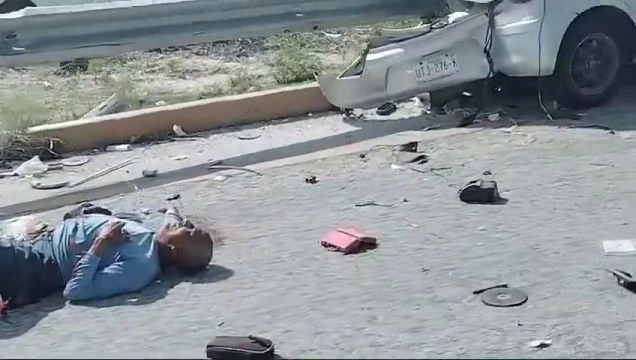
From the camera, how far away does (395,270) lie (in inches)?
243

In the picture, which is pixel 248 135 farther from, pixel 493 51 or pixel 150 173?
pixel 493 51

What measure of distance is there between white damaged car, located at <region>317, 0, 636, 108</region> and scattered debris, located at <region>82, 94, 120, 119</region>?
170 cm

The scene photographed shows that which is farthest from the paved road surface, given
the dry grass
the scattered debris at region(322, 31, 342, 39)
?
the scattered debris at region(322, 31, 342, 39)

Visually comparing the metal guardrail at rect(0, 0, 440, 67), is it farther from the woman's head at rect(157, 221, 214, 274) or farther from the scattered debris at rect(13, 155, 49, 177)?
the woman's head at rect(157, 221, 214, 274)

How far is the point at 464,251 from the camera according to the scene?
640cm

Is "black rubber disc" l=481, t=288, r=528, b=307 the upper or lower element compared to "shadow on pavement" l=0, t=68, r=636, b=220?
lower

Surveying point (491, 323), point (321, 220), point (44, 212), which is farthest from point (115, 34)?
point (491, 323)

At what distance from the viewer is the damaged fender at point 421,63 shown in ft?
29.8

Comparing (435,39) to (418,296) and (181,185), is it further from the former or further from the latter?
(418,296)

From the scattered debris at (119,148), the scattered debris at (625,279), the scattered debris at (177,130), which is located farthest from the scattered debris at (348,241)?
the scattered debris at (177,130)

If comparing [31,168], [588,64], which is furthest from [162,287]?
[588,64]

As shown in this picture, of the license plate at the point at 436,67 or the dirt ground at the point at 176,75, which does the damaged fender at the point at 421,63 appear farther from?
the dirt ground at the point at 176,75

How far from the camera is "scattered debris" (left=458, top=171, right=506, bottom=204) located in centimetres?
720

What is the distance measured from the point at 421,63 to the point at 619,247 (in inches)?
122
